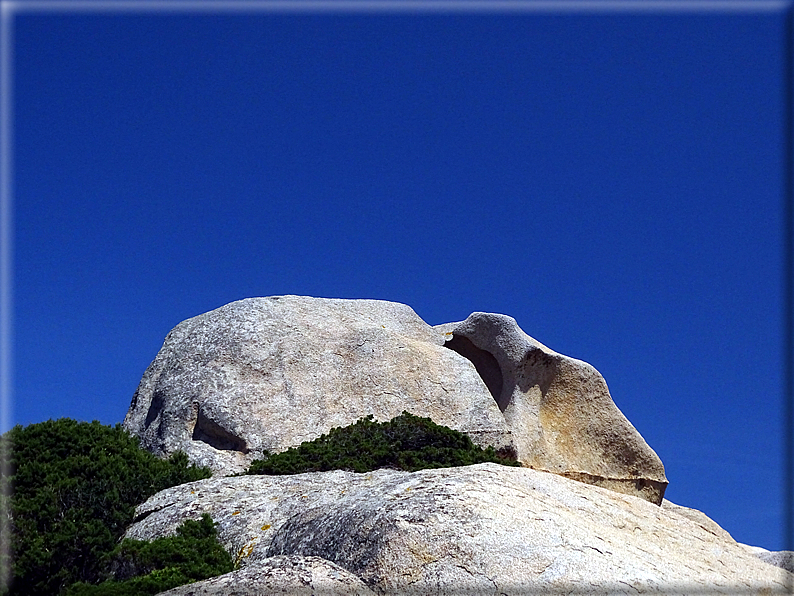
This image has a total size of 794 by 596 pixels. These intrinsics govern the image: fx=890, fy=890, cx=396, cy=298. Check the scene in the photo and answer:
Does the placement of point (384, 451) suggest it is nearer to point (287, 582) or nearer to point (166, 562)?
point (166, 562)

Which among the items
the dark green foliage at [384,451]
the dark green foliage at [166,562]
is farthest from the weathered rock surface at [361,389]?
the dark green foliage at [166,562]

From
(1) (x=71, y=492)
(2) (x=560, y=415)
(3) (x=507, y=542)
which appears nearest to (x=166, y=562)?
(1) (x=71, y=492)

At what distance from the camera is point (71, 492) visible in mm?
16016

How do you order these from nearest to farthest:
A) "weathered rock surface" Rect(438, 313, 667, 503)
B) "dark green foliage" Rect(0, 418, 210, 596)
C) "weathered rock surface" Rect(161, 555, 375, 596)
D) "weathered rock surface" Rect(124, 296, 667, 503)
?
1. "weathered rock surface" Rect(161, 555, 375, 596)
2. "dark green foliage" Rect(0, 418, 210, 596)
3. "weathered rock surface" Rect(124, 296, 667, 503)
4. "weathered rock surface" Rect(438, 313, 667, 503)

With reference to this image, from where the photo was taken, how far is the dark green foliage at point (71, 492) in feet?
48.6

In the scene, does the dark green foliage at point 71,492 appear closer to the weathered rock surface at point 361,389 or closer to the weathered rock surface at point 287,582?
the weathered rock surface at point 361,389

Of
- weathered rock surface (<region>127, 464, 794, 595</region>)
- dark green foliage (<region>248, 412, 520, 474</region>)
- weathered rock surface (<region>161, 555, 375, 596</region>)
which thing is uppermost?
dark green foliage (<region>248, 412, 520, 474</region>)

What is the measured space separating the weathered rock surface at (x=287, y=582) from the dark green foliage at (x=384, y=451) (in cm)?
830

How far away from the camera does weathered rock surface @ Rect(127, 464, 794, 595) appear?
332 inches

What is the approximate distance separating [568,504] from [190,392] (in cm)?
1494

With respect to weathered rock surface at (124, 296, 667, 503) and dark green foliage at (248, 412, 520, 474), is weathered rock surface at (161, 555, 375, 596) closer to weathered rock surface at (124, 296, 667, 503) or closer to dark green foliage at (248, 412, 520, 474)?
dark green foliage at (248, 412, 520, 474)

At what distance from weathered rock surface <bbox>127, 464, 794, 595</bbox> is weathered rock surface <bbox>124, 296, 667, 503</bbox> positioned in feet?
36.1

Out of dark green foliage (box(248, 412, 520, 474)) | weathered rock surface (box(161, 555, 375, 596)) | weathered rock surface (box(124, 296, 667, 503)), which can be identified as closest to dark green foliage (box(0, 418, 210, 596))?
dark green foliage (box(248, 412, 520, 474))

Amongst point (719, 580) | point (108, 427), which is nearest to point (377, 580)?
point (719, 580)
